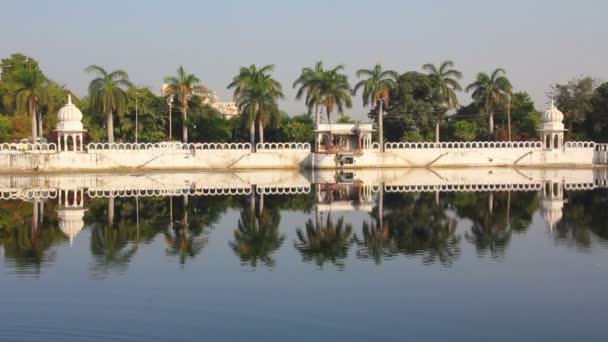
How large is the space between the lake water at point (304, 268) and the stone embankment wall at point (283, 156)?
20.5 meters

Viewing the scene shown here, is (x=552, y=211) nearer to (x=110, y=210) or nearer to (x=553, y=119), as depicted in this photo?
(x=110, y=210)

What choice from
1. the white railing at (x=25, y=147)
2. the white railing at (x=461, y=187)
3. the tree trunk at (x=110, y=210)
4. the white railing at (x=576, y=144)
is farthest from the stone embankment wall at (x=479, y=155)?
the tree trunk at (x=110, y=210)

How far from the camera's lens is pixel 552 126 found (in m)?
63.6

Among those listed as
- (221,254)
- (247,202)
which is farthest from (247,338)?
(247,202)

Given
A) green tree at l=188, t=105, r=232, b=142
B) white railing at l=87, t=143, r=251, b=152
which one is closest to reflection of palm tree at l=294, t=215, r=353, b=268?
white railing at l=87, t=143, r=251, b=152

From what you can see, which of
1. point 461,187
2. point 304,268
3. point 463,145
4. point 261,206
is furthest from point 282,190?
point 463,145

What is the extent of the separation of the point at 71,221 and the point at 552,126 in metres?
49.7

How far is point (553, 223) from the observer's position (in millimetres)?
25250

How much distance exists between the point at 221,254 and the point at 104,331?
7243 millimetres

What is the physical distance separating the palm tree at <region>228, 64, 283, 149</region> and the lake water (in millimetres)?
24584

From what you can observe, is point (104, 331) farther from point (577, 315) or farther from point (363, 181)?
point (363, 181)

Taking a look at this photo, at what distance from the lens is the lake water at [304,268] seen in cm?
1256

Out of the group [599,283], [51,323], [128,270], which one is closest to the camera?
[51,323]

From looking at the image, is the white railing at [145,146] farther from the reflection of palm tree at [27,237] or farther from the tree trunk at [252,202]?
the reflection of palm tree at [27,237]
